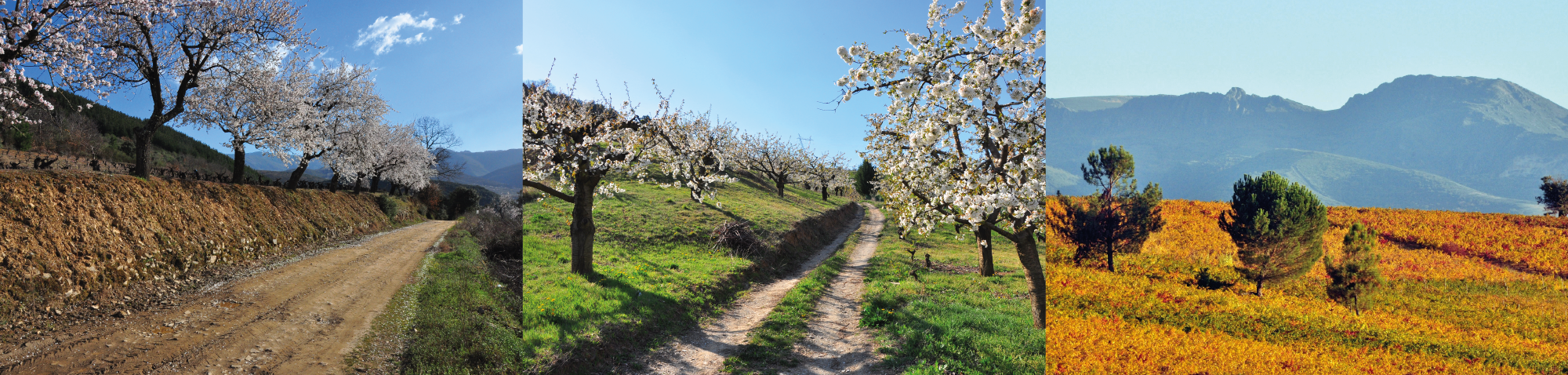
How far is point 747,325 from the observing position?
417 inches

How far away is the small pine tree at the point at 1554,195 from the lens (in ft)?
A: 25.1

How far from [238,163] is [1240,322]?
100.0 feet

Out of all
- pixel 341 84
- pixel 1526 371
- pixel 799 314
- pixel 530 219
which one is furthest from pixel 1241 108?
pixel 341 84

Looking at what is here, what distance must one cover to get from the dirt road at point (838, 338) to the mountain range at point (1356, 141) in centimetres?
436

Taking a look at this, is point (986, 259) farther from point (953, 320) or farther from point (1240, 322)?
point (1240, 322)

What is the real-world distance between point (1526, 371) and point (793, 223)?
19.7 m

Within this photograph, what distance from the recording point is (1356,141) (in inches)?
461

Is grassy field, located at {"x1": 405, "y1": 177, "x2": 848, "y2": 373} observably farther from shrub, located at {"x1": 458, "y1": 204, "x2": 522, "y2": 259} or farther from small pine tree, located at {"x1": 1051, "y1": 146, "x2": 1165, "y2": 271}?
small pine tree, located at {"x1": 1051, "y1": 146, "x2": 1165, "y2": 271}

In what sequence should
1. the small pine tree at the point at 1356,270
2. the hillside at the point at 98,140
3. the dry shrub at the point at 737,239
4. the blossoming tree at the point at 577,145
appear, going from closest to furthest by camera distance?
1. the small pine tree at the point at 1356,270
2. the blossoming tree at the point at 577,145
3. the hillside at the point at 98,140
4. the dry shrub at the point at 737,239

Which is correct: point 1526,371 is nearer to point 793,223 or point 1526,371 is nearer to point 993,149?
point 993,149

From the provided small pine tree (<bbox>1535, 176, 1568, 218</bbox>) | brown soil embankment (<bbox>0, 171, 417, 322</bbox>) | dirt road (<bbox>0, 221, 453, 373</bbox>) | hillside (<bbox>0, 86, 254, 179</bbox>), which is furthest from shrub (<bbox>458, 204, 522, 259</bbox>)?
small pine tree (<bbox>1535, 176, 1568, 218</bbox>)

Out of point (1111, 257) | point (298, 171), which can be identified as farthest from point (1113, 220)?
point (298, 171)

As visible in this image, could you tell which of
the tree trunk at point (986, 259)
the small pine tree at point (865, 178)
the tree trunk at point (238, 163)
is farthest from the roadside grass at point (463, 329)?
the small pine tree at point (865, 178)

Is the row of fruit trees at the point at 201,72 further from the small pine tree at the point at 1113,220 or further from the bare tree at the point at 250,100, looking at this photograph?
the small pine tree at the point at 1113,220
